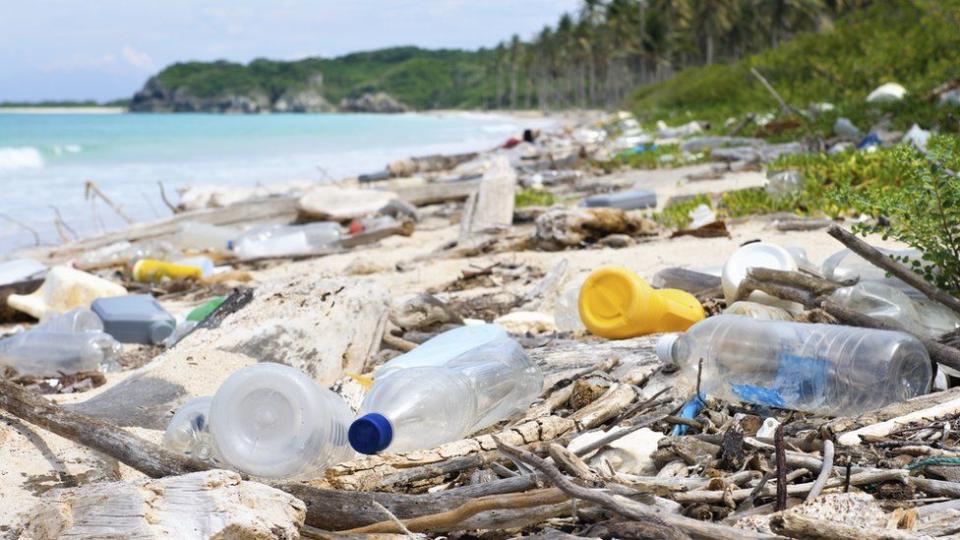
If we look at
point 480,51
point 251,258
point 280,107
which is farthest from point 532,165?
point 480,51

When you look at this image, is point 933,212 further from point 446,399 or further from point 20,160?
point 20,160

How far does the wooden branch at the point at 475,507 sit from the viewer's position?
218 cm

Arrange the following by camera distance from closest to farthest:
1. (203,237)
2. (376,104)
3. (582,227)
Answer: (582,227)
(203,237)
(376,104)

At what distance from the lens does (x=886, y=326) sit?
10.8 ft

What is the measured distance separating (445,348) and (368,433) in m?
1.13

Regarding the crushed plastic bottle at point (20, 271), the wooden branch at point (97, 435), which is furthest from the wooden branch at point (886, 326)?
the crushed plastic bottle at point (20, 271)

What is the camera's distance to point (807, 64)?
2181 cm

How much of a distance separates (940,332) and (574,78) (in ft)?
324

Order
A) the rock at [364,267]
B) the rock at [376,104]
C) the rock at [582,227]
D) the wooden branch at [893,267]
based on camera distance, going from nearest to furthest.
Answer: the wooden branch at [893,267] < the rock at [582,227] < the rock at [364,267] < the rock at [376,104]

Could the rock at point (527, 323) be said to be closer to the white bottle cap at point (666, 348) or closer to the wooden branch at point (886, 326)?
the white bottle cap at point (666, 348)

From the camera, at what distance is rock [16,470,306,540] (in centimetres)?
209

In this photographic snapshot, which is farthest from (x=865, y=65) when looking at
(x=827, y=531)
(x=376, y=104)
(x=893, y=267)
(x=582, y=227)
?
(x=376, y=104)

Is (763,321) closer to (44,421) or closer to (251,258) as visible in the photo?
(44,421)

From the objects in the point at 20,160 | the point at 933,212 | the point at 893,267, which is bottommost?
the point at 20,160
